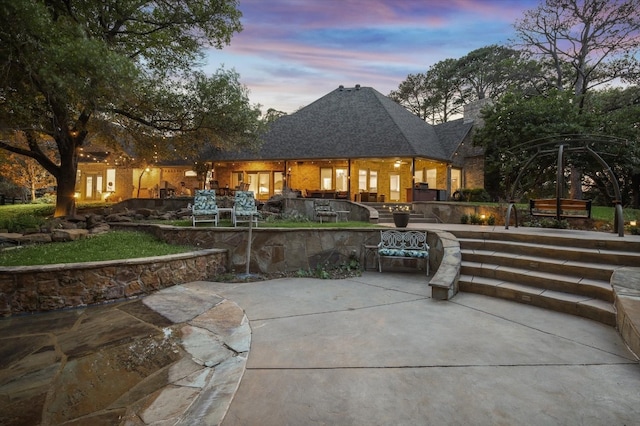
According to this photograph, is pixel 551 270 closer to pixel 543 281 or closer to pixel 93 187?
pixel 543 281

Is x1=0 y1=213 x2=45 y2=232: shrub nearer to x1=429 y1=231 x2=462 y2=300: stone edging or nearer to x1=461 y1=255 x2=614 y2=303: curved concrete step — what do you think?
x1=429 y1=231 x2=462 y2=300: stone edging

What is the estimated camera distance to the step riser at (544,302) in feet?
13.2

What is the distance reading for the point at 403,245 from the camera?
750cm

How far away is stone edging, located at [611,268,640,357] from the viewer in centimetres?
317

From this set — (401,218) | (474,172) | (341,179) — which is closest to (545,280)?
(401,218)

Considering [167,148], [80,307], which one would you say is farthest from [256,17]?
[80,307]

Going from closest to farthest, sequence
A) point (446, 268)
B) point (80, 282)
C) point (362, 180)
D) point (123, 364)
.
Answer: point (123, 364) < point (80, 282) < point (446, 268) < point (362, 180)

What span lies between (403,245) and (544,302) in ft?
10.4

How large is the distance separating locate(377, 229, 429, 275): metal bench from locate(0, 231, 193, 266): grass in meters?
4.53

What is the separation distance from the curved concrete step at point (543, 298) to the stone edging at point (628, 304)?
217mm

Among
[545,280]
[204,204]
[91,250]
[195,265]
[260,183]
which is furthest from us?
[260,183]

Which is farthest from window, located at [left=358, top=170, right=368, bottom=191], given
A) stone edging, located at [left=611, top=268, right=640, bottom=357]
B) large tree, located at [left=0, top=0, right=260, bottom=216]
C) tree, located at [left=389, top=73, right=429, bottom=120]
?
tree, located at [left=389, top=73, right=429, bottom=120]

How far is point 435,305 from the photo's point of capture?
4820 millimetres

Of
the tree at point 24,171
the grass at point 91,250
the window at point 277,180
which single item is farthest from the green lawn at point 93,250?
the tree at point 24,171
